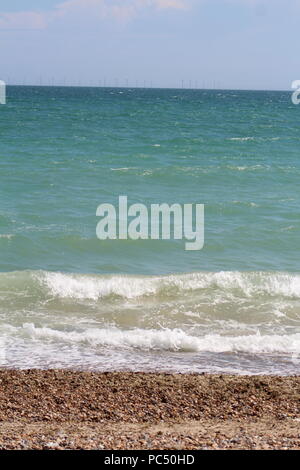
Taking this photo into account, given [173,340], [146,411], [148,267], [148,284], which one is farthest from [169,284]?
[146,411]

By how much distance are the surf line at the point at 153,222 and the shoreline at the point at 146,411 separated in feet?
30.2

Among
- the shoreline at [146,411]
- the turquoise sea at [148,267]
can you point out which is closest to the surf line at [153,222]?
the turquoise sea at [148,267]

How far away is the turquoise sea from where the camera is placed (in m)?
11.8

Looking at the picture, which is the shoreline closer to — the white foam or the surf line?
the white foam

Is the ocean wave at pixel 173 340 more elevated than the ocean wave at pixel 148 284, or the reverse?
the ocean wave at pixel 148 284

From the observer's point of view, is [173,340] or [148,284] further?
[148,284]

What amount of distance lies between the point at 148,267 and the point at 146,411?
338 inches

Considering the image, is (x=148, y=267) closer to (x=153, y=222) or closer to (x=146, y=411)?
(x=153, y=222)

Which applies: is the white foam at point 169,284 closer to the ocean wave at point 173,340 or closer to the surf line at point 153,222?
the ocean wave at point 173,340

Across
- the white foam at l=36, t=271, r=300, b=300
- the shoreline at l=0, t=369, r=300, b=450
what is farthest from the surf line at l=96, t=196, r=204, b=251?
the shoreline at l=0, t=369, r=300, b=450

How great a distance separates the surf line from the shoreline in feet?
30.2

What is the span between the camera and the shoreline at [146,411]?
307 inches

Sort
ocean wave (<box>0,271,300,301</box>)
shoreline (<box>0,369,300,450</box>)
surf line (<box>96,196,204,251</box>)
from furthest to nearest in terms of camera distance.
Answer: surf line (<box>96,196,204,251</box>)
ocean wave (<box>0,271,300,301</box>)
shoreline (<box>0,369,300,450</box>)

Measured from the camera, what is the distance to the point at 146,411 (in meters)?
9.08
